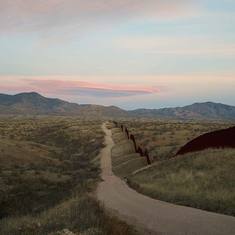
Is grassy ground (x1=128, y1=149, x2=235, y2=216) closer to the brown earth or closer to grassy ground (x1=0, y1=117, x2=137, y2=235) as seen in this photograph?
grassy ground (x1=0, y1=117, x2=137, y2=235)

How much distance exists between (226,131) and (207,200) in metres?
17.9

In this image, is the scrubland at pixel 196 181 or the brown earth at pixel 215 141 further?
the brown earth at pixel 215 141

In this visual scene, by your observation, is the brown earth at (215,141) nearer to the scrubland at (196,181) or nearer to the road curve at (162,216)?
the scrubland at (196,181)

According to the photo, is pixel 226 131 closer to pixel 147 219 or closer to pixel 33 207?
pixel 33 207

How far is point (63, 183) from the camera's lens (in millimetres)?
40625

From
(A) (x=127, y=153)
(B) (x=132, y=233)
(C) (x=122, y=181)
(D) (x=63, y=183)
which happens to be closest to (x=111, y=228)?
(B) (x=132, y=233)

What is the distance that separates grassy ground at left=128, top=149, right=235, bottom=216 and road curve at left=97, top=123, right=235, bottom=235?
0.86 m

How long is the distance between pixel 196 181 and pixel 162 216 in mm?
→ 8240

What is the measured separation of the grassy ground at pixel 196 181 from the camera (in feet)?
81.4

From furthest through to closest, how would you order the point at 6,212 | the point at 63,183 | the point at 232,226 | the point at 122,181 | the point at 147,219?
the point at 63,183
the point at 122,181
the point at 6,212
the point at 147,219
the point at 232,226

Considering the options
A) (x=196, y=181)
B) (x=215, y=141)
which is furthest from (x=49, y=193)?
(x=215, y=141)

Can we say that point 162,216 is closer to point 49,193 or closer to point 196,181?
point 196,181

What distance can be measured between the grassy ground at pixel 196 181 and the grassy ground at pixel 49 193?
143 inches

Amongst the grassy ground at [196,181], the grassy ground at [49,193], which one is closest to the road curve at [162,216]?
the grassy ground at [196,181]
